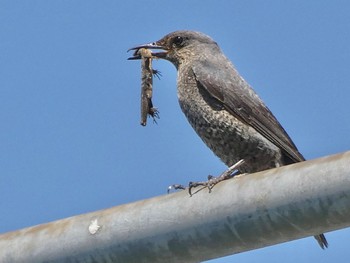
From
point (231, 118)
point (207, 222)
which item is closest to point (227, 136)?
point (231, 118)

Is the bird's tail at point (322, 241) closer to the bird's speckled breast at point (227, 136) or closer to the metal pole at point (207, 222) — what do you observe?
the bird's speckled breast at point (227, 136)

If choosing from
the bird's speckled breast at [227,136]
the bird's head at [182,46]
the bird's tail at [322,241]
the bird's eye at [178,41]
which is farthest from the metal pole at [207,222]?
the bird's eye at [178,41]

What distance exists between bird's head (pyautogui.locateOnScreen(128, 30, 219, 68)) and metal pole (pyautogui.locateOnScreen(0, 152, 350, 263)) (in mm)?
4589

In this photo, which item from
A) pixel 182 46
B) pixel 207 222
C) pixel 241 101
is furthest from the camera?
pixel 182 46

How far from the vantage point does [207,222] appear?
2.48 m

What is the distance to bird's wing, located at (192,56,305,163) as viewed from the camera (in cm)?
622

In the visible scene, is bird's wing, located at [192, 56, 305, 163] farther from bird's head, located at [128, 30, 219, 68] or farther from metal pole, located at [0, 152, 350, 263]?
metal pole, located at [0, 152, 350, 263]

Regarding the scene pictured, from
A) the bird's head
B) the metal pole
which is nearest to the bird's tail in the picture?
the bird's head

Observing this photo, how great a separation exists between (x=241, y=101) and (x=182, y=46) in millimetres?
1015

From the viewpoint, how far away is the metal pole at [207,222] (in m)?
2.30

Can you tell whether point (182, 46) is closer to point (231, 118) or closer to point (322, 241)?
point (231, 118)

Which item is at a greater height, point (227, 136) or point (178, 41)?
point (178, 41)

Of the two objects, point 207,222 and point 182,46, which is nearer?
point 207,222

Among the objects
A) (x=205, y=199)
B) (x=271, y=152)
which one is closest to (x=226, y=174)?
(x=271, y=152)
